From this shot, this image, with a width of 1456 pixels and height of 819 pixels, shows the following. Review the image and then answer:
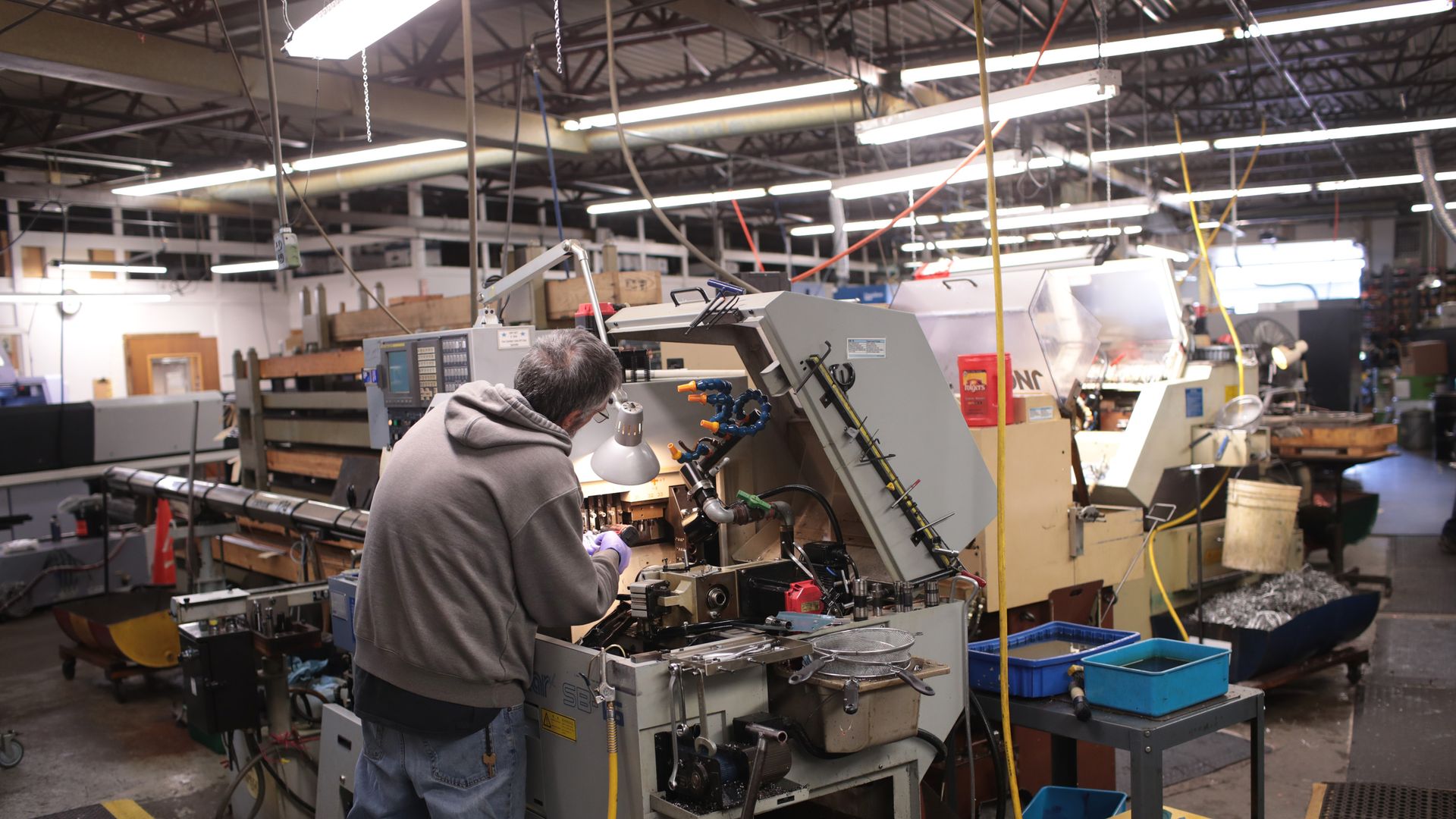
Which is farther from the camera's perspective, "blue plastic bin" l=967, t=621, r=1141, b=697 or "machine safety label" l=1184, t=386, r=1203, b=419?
"machine safety label" l=1184, t=386, r=1203, b=419

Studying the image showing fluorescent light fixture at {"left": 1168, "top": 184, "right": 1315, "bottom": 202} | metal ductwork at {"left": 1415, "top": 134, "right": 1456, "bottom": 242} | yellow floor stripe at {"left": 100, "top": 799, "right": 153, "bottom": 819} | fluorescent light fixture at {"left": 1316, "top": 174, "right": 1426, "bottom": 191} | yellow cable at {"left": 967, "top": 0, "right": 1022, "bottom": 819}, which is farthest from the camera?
metal ductwork at {"left": 1415, "top": 134, "right": 1456, "bottom": 242}

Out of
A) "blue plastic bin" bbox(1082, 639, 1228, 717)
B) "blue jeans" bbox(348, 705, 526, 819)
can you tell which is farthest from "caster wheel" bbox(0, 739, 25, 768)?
"blue plastic bin" bbox(1082, 639, 1228, 717)

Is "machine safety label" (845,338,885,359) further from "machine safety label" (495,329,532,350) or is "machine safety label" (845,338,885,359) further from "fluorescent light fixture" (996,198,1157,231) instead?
"fluorescent light fixture" (996,198,1157,231)

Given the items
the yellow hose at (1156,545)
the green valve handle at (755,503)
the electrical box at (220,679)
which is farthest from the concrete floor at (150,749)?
the green valve handle at (755,503)

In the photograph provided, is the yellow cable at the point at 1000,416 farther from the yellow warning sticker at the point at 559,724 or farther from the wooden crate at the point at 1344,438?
the wooden crate at the point at 1344,438

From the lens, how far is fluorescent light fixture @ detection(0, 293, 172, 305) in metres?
9.08

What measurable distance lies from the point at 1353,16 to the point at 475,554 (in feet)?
16.7

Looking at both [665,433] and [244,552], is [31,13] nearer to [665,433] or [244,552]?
[244,552]

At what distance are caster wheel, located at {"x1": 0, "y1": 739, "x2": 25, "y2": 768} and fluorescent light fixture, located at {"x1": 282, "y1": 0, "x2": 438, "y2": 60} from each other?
324cm

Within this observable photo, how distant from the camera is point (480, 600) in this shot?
1845 mm

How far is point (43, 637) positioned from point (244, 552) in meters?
2.11

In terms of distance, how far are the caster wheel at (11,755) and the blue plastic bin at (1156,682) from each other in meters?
4.06

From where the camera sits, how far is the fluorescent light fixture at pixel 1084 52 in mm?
5340

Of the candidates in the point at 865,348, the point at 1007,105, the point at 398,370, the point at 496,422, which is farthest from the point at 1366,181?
the point at 496,422
